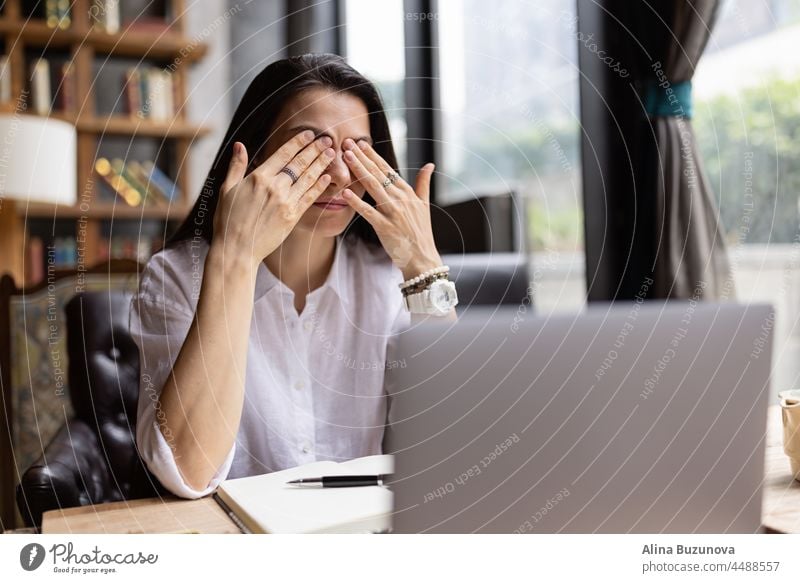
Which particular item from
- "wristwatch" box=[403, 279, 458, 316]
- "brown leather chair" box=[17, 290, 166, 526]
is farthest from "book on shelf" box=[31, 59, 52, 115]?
"wristwatch" box=[403, 279, 458, 316]

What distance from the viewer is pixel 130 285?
125 cm

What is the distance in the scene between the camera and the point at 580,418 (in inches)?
15.3

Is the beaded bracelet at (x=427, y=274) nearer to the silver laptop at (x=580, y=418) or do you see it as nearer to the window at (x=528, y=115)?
the silver laptop at (x=580, y=418)

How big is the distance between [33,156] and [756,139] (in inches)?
58.7

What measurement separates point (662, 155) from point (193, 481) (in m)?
0.84

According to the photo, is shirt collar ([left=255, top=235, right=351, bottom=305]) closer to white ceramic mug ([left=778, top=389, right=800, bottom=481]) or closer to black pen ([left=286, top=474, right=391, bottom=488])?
black pen ([left=286, top=474, right=391, bottom=488])

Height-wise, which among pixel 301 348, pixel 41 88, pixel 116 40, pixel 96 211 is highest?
pixel 116 40

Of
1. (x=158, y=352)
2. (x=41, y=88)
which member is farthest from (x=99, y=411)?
(x=41, y=88)

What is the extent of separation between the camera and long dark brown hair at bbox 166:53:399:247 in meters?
0.70

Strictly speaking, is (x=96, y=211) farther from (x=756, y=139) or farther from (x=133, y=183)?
(x=756, y=139)

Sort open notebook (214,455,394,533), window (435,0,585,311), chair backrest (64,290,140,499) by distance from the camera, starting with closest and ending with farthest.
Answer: open notebook (214,455,394,533) → chair backrest (64,290,140,499) → window (435,0,585,311)

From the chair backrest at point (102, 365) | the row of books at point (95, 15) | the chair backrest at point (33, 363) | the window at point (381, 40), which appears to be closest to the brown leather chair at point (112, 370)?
the chair backrest at point (102, 365)

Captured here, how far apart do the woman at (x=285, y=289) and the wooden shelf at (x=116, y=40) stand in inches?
59.7

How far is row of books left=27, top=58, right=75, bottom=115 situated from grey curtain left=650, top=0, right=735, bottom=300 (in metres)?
1.62
